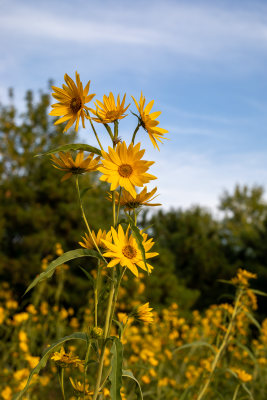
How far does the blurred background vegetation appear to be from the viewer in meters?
6.75

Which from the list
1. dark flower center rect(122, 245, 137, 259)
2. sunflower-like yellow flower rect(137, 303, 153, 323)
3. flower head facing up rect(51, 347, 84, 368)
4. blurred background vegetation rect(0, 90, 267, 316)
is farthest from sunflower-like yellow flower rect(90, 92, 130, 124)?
blurred background vegetation rect(0, 90, 267, 316)

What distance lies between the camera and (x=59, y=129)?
932cm

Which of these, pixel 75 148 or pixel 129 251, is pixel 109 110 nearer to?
pixel 75 148

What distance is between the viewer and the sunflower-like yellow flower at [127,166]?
3.77 feet

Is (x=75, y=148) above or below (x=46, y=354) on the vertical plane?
above

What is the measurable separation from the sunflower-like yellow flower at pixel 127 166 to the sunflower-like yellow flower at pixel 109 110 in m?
0.13

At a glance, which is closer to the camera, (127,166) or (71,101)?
(127,166)

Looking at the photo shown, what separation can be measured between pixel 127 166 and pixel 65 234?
6178mm

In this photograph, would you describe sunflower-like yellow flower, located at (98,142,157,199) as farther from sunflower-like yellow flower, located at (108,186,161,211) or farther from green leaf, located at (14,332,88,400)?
green leaf, located at (14,332,88,400)

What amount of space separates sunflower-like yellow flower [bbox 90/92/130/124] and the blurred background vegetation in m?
3.40

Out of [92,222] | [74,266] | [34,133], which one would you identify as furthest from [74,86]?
[34,133]

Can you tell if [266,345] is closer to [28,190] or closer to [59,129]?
[28,190]

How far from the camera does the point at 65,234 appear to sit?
717 cm

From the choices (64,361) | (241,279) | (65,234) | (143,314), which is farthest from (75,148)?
(65,234)
